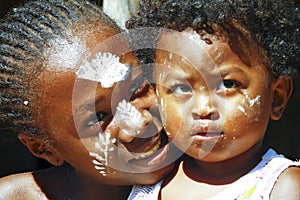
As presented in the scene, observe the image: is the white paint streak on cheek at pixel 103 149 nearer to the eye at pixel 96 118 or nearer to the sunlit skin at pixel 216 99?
the eye at pixel 96 118

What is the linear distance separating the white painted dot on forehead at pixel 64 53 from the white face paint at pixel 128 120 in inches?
5.7

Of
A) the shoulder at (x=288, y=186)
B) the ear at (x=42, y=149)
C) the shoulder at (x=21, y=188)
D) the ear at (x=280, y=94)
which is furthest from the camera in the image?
the shoulder at (x=21, y=188)

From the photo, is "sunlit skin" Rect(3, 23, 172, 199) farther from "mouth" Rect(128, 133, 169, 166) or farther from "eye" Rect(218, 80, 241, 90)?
"eye" Rect(218, 80, 241, 90)

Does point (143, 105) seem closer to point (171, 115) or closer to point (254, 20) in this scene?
point (171, 115)

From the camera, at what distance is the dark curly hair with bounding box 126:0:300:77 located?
1572 millimetres

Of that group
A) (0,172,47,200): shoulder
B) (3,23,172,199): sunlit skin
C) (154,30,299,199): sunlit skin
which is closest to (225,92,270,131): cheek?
(154,30,299,199): sunlit skin

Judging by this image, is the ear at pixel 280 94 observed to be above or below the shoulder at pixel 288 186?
above

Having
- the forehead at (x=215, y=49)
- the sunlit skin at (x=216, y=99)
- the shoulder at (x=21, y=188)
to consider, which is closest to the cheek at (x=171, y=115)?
the sunlit skin at (x=216, y=99)

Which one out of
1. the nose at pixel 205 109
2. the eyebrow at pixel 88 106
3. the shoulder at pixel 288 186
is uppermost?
the nose at pixel 205 109

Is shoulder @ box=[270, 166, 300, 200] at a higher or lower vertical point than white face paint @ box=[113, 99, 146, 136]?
lower

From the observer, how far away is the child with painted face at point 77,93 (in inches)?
65.1

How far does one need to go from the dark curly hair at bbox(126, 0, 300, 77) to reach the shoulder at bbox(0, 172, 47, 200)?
0.55 metres

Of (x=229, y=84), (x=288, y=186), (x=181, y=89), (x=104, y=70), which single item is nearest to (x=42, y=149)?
(x=104, y=70)

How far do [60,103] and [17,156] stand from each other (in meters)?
1.32
